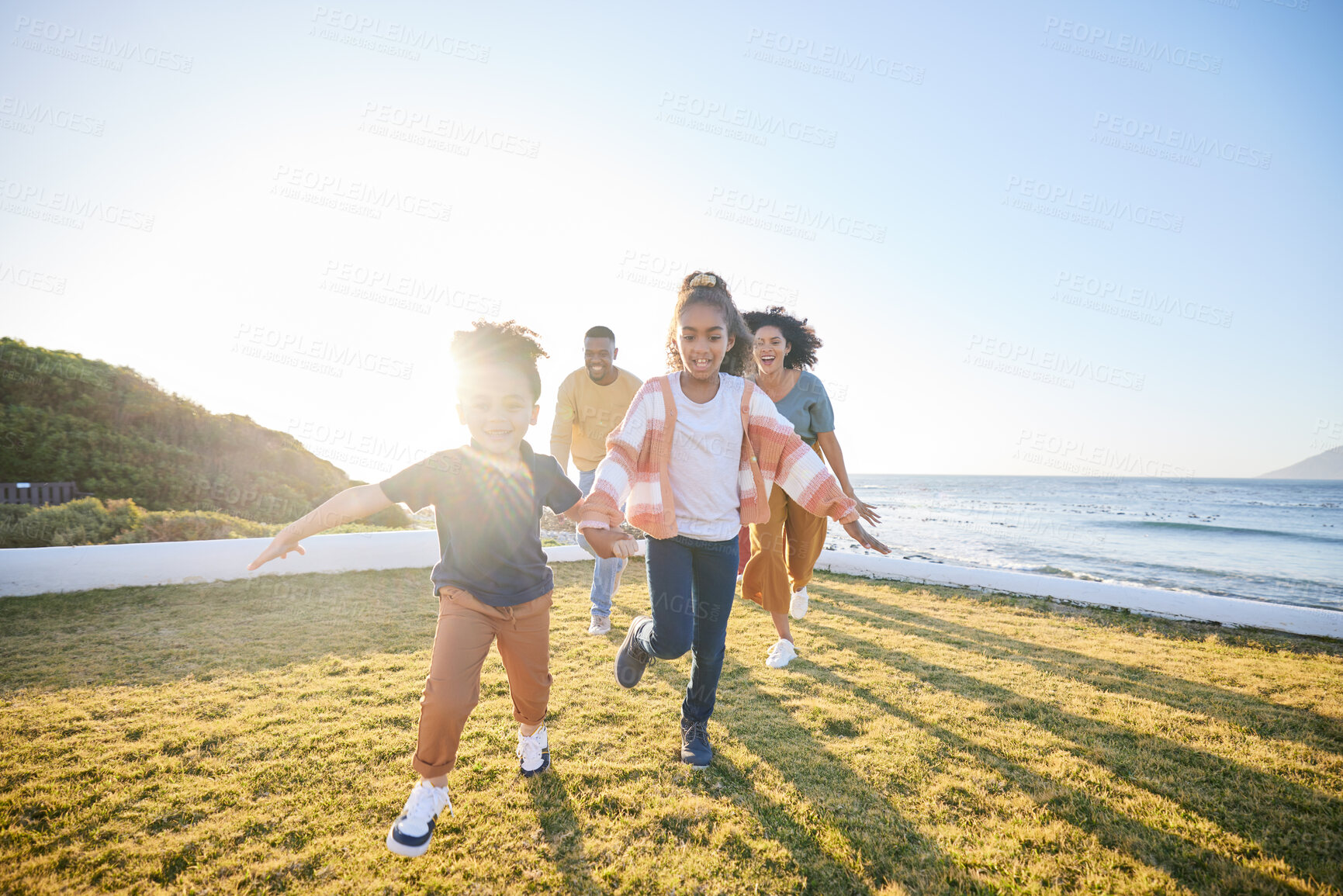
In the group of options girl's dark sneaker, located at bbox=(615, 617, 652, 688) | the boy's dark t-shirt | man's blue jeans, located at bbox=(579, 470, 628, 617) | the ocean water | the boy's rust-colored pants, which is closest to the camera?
the boy's rust-colored pants

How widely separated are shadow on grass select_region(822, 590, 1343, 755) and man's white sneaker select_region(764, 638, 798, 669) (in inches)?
65.0

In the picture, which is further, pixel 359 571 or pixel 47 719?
pixel 359 571

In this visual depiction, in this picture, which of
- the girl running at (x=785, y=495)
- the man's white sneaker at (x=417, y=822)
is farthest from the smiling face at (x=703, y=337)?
the man's white sneaker at (x=417, y=822)

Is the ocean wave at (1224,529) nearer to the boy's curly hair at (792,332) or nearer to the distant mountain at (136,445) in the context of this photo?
the boy's curly hair at (792,332)

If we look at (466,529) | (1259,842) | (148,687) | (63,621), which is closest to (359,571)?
(63,621)

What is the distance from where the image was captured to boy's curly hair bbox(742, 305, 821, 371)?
450cm

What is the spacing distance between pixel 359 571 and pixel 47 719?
166 inches

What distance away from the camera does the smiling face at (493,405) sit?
2527 millimetres

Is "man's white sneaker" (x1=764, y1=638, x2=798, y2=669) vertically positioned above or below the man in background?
below

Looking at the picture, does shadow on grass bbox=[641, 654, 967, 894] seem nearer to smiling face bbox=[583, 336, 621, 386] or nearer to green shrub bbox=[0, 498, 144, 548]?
smiling face bbox=[583, 336, 621, 386]

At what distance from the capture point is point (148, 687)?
357cm

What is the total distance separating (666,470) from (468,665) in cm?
124

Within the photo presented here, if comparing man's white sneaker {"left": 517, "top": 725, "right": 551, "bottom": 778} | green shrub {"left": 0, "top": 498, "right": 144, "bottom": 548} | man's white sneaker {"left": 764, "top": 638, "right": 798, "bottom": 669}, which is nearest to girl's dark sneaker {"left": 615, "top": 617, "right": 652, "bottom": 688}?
man's white sneaker {"left": 517, "top": 725, "right": 551, "bottom": 778}

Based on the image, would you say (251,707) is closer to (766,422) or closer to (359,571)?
(766,422)
